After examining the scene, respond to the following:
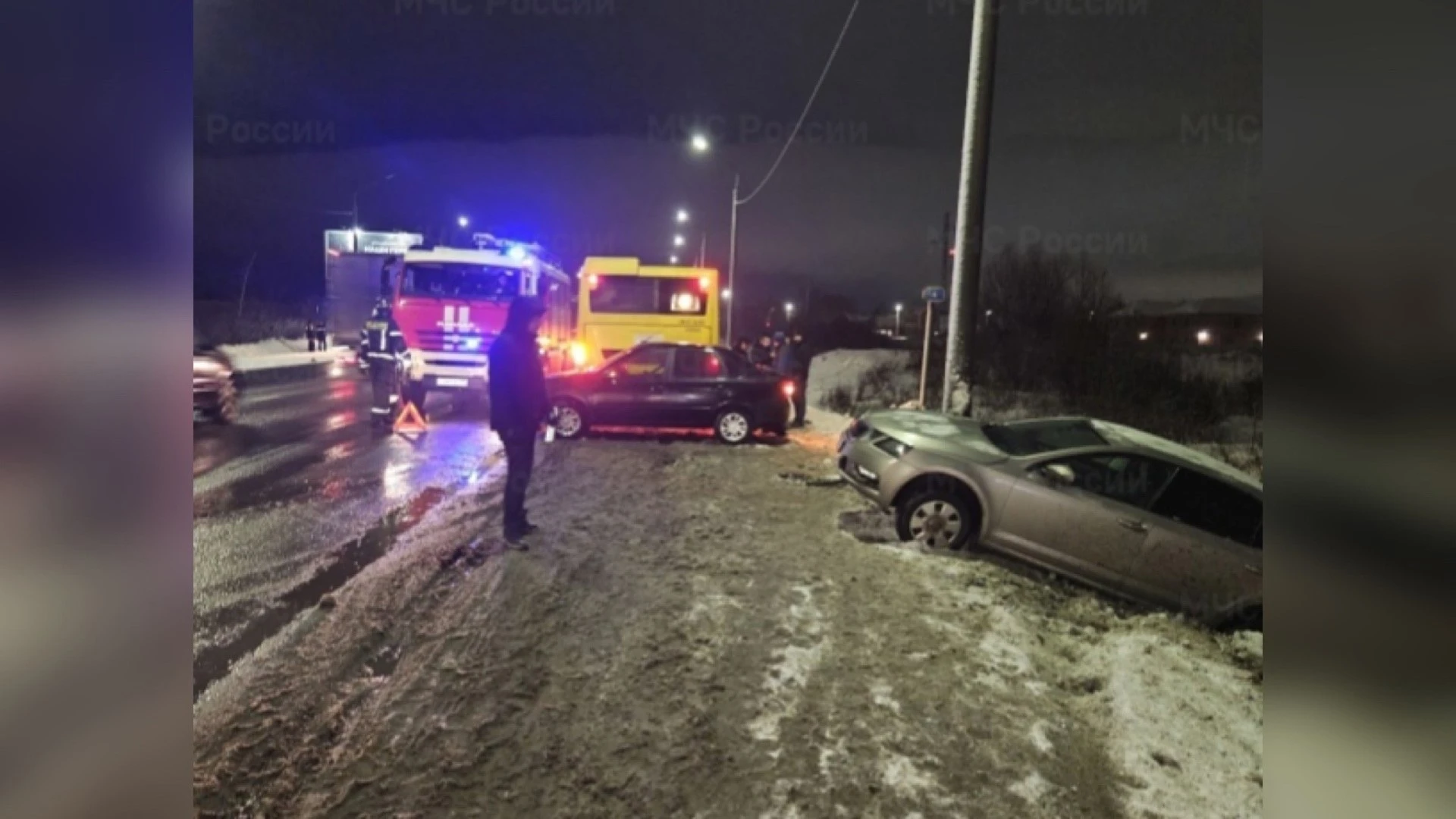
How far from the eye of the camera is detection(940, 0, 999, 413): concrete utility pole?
933 centimetres

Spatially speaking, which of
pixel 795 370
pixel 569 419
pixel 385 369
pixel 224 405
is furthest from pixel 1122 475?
pixel 224 405

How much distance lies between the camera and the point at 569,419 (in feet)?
40.6

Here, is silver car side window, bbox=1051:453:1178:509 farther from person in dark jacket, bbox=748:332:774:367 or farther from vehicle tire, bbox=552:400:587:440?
person in dark jacket, bbox=748:332:774:367

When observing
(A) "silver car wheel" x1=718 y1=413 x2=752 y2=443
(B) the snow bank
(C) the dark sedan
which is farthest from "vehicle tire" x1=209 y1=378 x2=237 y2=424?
(B) the snow bank

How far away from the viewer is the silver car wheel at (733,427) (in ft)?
41.1

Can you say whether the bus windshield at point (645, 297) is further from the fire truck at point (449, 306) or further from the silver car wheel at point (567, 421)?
the silver car wheel at point (567, 421)

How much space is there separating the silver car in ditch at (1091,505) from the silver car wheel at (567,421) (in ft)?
19.4

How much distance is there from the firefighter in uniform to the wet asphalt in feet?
1.41

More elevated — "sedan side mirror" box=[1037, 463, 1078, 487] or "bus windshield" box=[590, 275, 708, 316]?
"bus windshield" box=[590, 275, 708, 316]

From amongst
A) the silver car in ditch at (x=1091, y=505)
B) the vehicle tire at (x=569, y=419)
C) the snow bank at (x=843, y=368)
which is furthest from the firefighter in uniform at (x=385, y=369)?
the snow bank at (x=843, y=368)

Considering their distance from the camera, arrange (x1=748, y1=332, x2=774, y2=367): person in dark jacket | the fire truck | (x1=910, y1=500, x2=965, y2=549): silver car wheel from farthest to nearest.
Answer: (x1=748, y1=332, x2=774, y2=367): person in dark jacket → the fire truck → (x1=910, y1=500, x2=965, y2=549): silver car wheel
